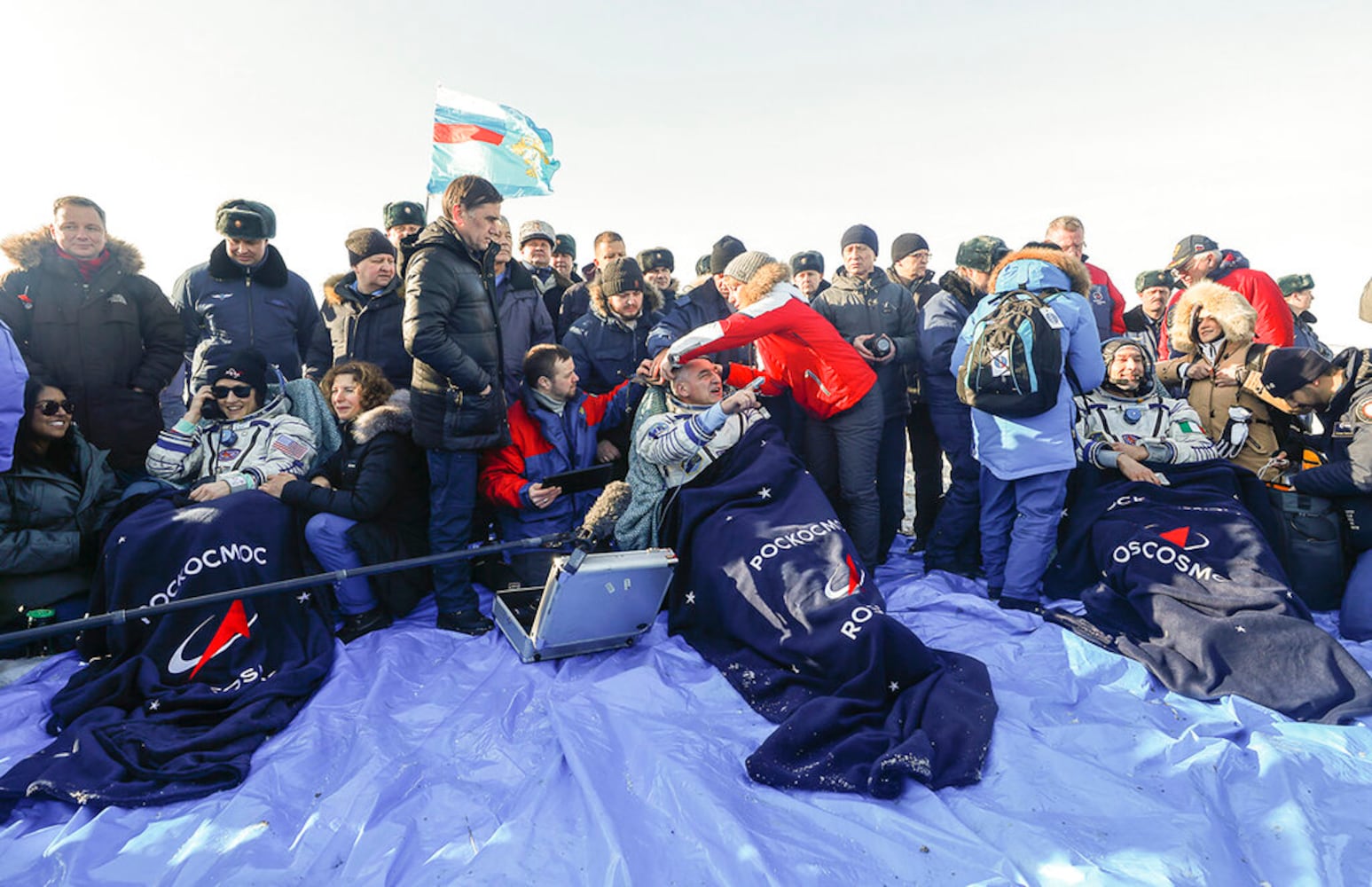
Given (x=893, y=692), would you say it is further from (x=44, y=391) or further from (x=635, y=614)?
(x=44, y=391)

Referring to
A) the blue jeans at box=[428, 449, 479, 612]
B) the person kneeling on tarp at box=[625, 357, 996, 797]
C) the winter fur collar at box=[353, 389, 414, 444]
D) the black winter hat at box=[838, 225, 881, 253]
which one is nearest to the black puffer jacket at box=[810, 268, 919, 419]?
the black winter hat at box=[838, 225, 881, 253]

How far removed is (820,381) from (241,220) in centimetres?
328

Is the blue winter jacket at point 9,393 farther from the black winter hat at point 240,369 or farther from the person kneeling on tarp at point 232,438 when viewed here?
the black winter hat at point 240,369

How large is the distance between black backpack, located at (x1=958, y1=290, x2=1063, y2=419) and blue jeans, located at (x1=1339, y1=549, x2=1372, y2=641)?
1524mm

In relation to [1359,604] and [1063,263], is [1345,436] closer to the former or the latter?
[1359,604]

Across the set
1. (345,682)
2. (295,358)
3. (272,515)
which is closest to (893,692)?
(345,682)

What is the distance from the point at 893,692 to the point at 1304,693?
4.60ft

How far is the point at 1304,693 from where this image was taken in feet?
8.18

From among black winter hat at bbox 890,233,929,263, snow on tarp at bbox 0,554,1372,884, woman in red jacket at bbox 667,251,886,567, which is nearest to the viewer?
snow on tarp at bbox 0,554,1372,884

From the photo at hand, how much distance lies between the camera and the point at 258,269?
406 cm

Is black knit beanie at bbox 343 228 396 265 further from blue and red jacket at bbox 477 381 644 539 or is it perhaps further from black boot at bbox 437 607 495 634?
black boot at bbox 437 607 495 634

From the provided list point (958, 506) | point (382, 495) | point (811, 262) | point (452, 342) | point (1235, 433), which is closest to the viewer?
point (452, 342)

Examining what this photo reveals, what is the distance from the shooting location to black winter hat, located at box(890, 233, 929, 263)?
506 cm

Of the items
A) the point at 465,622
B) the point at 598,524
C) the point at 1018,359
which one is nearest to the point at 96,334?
the point at 465,622
